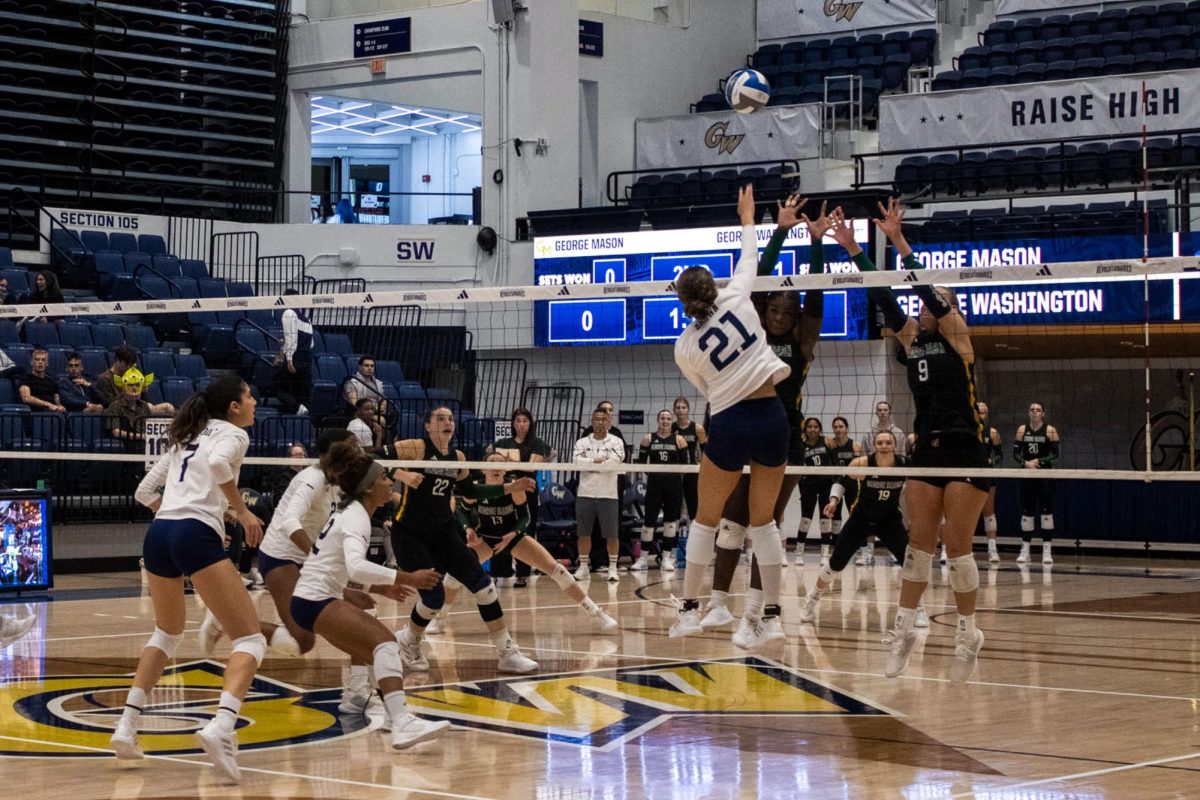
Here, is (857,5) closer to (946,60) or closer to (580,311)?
(946,60)

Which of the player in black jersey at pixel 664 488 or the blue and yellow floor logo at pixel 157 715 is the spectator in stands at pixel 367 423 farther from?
the blue and yellow floor logo at pixel 157 715

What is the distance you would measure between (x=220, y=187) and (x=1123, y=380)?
1353 centimetres

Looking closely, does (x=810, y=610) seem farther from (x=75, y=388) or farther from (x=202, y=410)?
(x=75, y=388)

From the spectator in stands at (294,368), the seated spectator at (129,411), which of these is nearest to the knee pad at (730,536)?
the seated spectator at (129,411)

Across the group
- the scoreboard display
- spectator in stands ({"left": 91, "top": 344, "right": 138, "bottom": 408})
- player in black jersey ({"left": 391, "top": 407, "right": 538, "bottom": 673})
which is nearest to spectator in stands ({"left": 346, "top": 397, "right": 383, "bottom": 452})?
spectator in stands ({"left": 91, "top": 344, "right": 138, "bottom": 408})

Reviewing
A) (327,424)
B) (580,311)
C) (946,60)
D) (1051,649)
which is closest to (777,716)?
(1051,649)

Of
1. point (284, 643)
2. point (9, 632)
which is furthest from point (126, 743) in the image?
point (9, 632)

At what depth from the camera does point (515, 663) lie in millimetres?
9336

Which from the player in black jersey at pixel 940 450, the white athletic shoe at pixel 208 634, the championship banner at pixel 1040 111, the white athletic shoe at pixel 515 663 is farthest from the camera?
the championship banner at pixel 1040 111

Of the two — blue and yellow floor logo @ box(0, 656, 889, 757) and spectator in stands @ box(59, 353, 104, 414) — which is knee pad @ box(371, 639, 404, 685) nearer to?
blue and yellow floor logo @ box(0, 656, 889, 757)

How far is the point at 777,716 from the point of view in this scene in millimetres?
7883

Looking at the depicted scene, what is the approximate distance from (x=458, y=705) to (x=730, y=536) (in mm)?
1918

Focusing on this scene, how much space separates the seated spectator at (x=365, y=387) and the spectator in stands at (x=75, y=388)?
263 centimetres

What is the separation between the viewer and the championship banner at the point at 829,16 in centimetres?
2795
